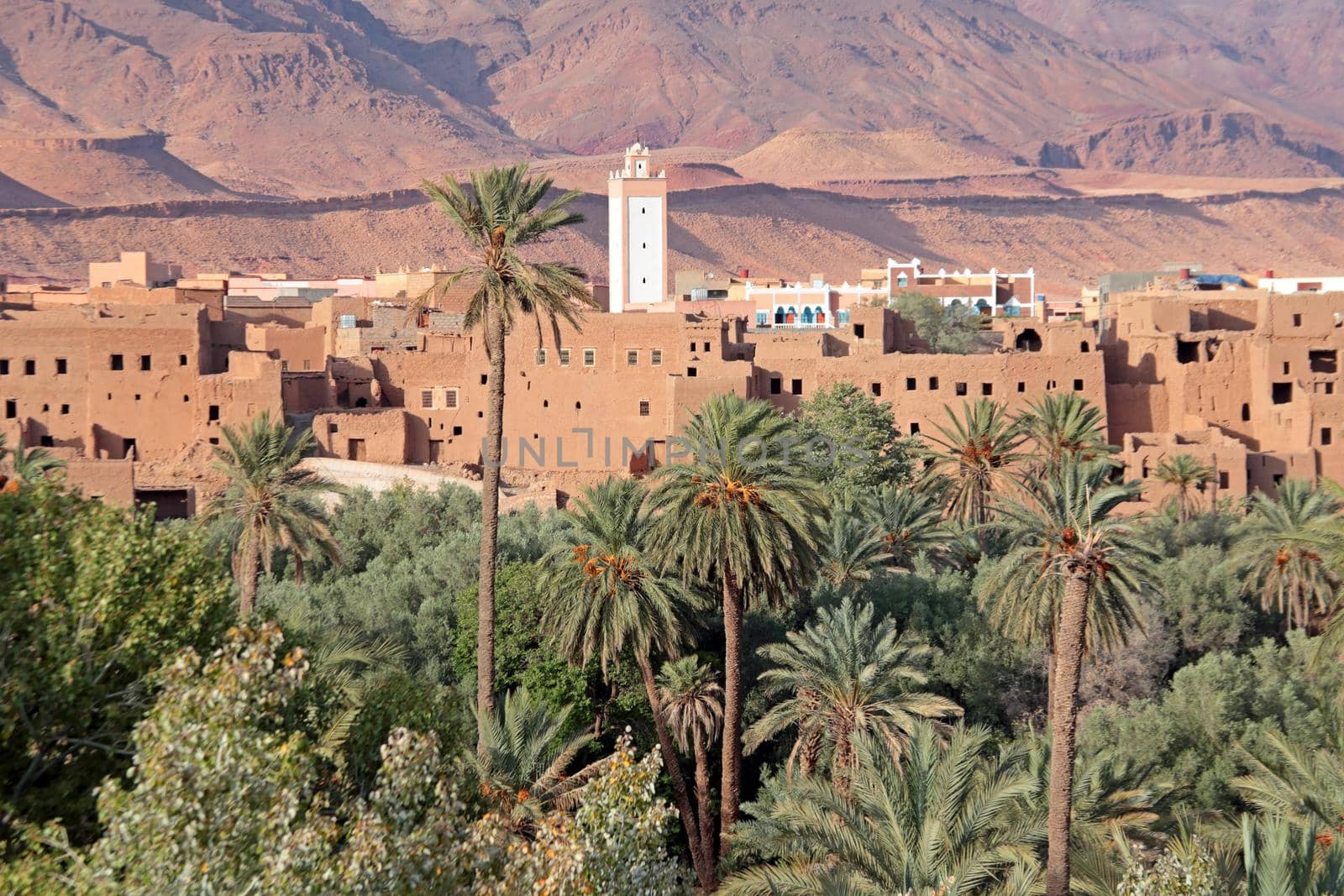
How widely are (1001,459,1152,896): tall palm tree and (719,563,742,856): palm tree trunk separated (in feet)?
14.7

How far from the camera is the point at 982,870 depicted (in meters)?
11.8

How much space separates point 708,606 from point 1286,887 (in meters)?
10.6

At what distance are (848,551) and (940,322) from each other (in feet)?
80.3

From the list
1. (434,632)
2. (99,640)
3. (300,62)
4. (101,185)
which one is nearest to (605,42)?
(300,62)

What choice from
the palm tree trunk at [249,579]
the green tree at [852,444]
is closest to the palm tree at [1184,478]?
the green tree at [852,444]

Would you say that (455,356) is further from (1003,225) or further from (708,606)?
(1003,225)

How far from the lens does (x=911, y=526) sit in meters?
25.1

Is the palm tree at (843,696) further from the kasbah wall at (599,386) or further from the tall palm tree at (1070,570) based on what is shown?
the kasbah wall at (599,386)

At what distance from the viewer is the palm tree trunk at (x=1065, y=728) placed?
12070 millimetres

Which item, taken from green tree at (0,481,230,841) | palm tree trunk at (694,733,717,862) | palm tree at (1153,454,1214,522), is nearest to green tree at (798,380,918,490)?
palm tree at (1153,454,1214,522)

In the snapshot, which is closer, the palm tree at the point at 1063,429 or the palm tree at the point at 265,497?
the palm tree at the point at 265,497

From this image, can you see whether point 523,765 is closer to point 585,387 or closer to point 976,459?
point 976,459

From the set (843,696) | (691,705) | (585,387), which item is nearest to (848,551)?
(691,705)

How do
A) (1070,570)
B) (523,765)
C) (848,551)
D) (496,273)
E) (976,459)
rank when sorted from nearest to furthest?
(1070,570) < (523,765) < (496,273) < (848,551) < (976,459)
